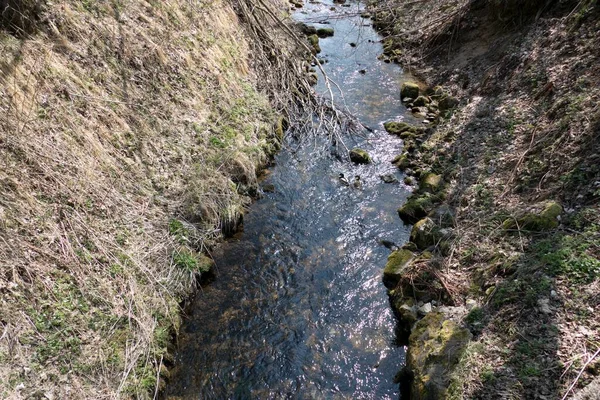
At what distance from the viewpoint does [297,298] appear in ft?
19.8

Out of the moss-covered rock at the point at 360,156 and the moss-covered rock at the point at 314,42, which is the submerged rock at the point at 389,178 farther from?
the moss-covered rock at the point at 314,42

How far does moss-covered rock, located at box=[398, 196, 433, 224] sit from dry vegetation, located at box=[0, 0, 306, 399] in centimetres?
275

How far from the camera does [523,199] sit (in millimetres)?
6055

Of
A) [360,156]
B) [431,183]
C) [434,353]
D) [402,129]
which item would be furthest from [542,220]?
[402,129]

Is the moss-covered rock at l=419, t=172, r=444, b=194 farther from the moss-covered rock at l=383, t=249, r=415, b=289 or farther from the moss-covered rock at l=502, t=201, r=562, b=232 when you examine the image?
the moss-covered rock at l=502, t=201, r=562, b=232

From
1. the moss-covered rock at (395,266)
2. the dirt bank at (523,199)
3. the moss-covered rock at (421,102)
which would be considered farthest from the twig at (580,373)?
the moss-covered rock at (421,102)

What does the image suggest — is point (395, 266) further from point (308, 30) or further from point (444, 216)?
point (308, 30)

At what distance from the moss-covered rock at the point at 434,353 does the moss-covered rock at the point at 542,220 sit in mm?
1583

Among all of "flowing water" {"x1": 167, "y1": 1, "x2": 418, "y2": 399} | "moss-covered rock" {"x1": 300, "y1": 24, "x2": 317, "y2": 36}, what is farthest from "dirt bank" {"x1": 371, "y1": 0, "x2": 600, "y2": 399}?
"moss-covered rock" {"x1": 300, "y1": 24, "x2": 317, "y2": 36}

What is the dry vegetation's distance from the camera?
14.4 feet

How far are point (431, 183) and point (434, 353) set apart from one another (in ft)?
12.3

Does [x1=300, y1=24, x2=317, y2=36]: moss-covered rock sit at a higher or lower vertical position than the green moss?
higher

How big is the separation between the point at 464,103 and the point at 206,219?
20.6ft

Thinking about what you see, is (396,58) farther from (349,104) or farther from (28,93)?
(28,93)
